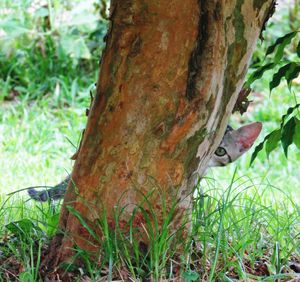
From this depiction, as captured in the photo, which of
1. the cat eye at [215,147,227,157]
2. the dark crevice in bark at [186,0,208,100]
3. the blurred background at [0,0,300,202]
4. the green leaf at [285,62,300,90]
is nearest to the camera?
the dark crevice in bark at [186,0,208,100]

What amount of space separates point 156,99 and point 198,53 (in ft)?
0.68

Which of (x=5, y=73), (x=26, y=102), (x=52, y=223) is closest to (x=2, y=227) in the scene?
(x=52, y=223)

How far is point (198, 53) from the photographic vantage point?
231cm

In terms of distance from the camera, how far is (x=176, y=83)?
232cm

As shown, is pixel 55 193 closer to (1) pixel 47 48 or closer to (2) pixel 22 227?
(2) pixel 22 227

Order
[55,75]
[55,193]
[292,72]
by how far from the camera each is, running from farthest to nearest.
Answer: [55,75], [55,193], [292,72]

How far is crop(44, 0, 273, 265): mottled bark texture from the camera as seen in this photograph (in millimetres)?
2295

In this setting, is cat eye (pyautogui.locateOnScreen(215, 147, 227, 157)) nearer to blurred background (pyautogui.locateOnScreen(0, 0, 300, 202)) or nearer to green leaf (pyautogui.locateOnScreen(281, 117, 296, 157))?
green leaf (pyautogui.locateOnScreen(281, 117, 296, 157))

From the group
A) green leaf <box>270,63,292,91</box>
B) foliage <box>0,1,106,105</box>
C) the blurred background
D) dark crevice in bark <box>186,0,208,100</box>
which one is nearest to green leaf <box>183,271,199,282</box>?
dark crevice in bark <box>186,0,208,100</box>

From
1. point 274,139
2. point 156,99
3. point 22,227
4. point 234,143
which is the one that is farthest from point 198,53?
point 234,143

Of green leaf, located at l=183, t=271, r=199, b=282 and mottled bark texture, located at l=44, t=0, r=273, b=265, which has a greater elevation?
mottled bark texture, located at l=44, t=0, r=273, b=265

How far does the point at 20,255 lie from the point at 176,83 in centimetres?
86

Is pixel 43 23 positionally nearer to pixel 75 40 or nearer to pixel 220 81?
pixel 75 40

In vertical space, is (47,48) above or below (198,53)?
below
